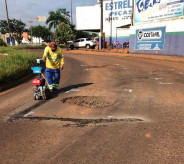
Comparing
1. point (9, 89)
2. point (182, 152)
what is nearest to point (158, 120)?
point (182, 152)

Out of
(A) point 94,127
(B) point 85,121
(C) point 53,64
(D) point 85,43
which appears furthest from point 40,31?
(A) point 94,127

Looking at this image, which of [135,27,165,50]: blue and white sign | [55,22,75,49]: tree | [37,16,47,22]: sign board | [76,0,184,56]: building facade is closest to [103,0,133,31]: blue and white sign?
[55,22,75,49]: tree

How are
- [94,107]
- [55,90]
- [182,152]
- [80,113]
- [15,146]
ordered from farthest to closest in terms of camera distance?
[55,90] < [94,107] < [80,113] < [15,146] < [182,152]

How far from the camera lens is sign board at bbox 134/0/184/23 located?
19.3 m

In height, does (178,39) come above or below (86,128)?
above

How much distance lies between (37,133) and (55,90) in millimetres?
3064

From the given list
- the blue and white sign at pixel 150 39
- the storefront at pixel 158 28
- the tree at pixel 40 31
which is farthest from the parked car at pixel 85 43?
the tree at pixel 40 31

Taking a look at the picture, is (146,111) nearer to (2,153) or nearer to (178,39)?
(2,153)

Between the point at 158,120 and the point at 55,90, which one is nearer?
the point at 158,120

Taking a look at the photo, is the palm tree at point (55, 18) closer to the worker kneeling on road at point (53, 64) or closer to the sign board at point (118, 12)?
the sign board at point (118, 12)

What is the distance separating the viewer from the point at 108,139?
3.76 metres

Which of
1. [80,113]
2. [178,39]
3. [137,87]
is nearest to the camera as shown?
[80,113]

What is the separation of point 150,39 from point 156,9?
303 centimetres

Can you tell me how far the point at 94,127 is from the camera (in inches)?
168
